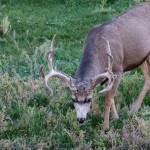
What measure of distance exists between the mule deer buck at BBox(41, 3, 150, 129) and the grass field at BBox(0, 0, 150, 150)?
0.90 feet

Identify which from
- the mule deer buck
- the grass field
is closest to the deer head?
the mule deer buck

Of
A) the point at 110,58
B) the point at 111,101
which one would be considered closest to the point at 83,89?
the point at 110,58

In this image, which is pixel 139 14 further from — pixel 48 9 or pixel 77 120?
pixel 48 9

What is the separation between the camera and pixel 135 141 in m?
8.34

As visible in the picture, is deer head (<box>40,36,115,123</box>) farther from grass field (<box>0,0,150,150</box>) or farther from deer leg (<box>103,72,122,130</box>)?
deer leg (<box>103,72,122,130</box>)

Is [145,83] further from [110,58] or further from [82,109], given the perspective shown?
[82,109]

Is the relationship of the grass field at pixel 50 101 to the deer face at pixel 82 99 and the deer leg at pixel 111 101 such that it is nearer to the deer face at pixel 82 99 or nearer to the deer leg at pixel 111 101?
the deer leg at pixel 111 101

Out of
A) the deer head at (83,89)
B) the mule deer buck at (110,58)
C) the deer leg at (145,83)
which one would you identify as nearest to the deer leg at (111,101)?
the mule deer buck at (110,58)

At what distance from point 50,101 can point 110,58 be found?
5.30 ft

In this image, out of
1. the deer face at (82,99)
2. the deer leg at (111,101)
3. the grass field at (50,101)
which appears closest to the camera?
the deer face at (82,99)

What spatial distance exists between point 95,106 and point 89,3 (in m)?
6.84

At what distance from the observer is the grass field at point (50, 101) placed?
8453 mm

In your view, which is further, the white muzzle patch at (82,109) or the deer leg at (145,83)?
the deer leg at (145,83)

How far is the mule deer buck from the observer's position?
837cm
